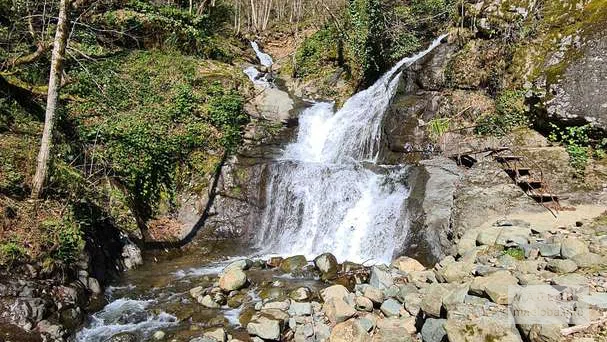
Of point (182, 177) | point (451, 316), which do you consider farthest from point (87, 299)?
point (451, 316)

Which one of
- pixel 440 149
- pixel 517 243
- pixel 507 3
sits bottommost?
pixel 517 243

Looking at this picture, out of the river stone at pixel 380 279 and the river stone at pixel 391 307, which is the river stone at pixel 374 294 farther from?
the river stone at pixel 380 279

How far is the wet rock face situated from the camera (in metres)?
10.2

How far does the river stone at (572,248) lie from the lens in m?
6.68

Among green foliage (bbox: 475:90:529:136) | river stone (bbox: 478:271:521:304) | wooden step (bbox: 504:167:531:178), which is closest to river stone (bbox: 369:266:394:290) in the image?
river stone (bbox: 478:271:521:304)

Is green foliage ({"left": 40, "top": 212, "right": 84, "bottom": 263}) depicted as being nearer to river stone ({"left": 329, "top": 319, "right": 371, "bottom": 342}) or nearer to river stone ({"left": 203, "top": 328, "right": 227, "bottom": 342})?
river stone ({"left": 203, "top": 328, "right": 227, "bottom": 342})

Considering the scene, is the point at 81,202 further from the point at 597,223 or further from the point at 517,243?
the point at 597,223

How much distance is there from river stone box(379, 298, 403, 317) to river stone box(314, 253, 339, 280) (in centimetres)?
240

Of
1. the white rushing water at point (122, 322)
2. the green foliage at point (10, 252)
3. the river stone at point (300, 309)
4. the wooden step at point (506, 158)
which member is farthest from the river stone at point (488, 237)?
the green foliage at point (10, 252)

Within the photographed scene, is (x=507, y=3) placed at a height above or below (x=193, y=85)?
above

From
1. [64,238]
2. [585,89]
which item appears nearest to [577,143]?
[585,89]

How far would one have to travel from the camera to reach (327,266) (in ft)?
33.1

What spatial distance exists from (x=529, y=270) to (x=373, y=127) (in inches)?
354

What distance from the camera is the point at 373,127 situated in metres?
15.1
